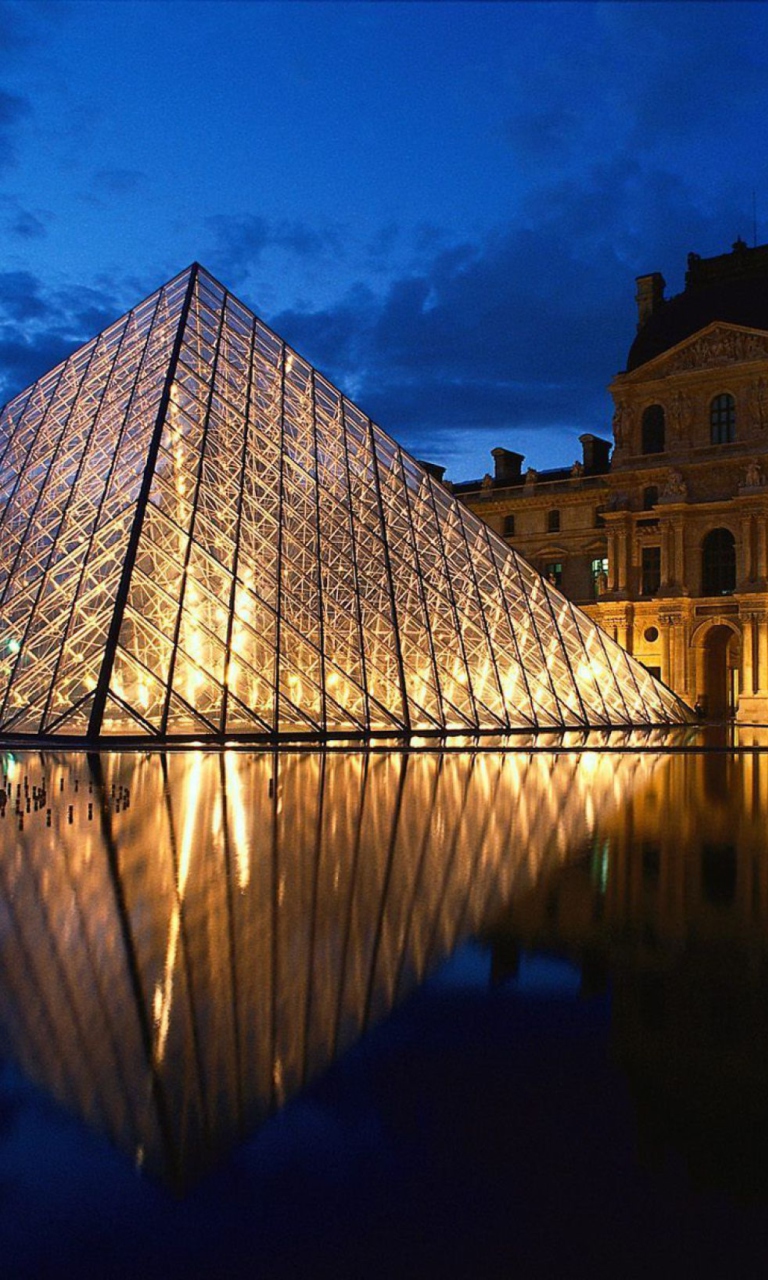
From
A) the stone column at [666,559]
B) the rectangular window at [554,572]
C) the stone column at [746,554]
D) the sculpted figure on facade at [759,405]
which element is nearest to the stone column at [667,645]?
the stone column at [666,559]

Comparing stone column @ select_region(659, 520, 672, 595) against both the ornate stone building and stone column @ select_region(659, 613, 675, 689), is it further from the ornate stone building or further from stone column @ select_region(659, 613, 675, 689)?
stone column @ select_region(659, 613, 675, 689)

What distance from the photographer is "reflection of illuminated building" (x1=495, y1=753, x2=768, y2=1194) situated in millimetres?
3691

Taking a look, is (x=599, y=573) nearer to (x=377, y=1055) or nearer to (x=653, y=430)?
(x=653, y=430)

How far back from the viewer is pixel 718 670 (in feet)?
157

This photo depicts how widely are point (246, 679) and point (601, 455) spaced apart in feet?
127

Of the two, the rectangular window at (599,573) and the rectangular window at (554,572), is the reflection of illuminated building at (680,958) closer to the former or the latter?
the rectangular window at (599,573)

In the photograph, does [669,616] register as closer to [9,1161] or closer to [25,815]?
[25,815]

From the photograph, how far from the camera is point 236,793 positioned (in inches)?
489

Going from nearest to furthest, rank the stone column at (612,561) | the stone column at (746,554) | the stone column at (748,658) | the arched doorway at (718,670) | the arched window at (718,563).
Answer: the stone column at (748,658), the stone column at (746,554), the arched window at (718,563), the arched doorway at (718,670), the stone column at (612,561)

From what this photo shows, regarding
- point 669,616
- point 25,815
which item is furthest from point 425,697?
point 669,616

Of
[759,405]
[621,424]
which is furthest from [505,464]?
[759,405]

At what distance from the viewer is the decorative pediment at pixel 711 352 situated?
4362cm

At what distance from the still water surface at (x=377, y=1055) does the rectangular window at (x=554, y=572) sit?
44.9 m

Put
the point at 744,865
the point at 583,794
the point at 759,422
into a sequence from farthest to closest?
the point at 759,422 < the point at 583,794 < the point at 744,865
